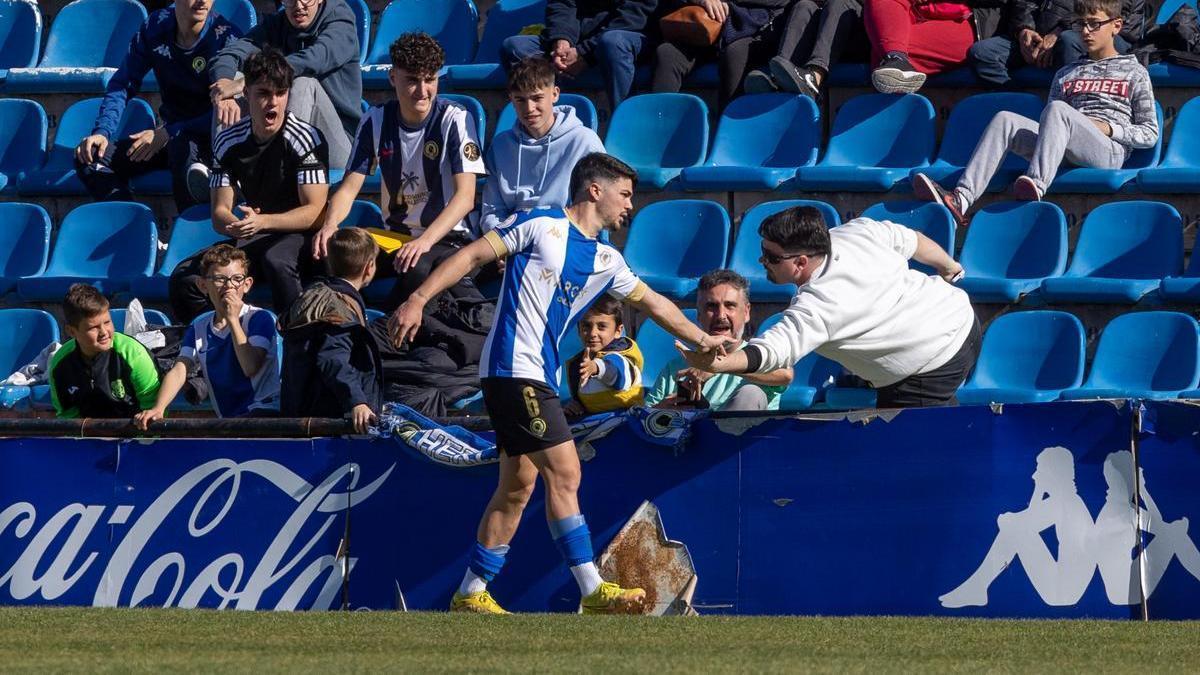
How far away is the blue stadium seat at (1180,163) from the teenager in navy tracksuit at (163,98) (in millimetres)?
5727

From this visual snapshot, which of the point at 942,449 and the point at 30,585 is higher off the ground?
the point at 942,449

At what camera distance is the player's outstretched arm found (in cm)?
632

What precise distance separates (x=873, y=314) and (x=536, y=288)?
1331mm

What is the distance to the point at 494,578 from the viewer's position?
22.7ft

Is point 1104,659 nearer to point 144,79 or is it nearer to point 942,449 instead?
point 942,449

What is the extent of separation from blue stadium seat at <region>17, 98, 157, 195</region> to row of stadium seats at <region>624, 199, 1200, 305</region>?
386 cm

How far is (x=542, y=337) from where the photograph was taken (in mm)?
6586

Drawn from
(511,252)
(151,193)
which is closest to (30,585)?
(511,252)

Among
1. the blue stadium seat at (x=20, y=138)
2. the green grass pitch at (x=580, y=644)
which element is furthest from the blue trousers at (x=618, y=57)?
the green grass pitch at (x=580, y=644)

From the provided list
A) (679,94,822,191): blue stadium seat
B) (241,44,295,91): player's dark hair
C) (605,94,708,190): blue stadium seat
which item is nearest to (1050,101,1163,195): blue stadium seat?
(679,94,822,191): blue stadium seat

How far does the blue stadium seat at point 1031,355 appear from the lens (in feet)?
28.2

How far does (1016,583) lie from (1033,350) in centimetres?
268

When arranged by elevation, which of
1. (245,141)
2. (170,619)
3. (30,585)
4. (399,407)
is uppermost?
(245,141)

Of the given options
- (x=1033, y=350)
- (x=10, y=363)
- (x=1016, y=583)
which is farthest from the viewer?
(x=10, y=363)
